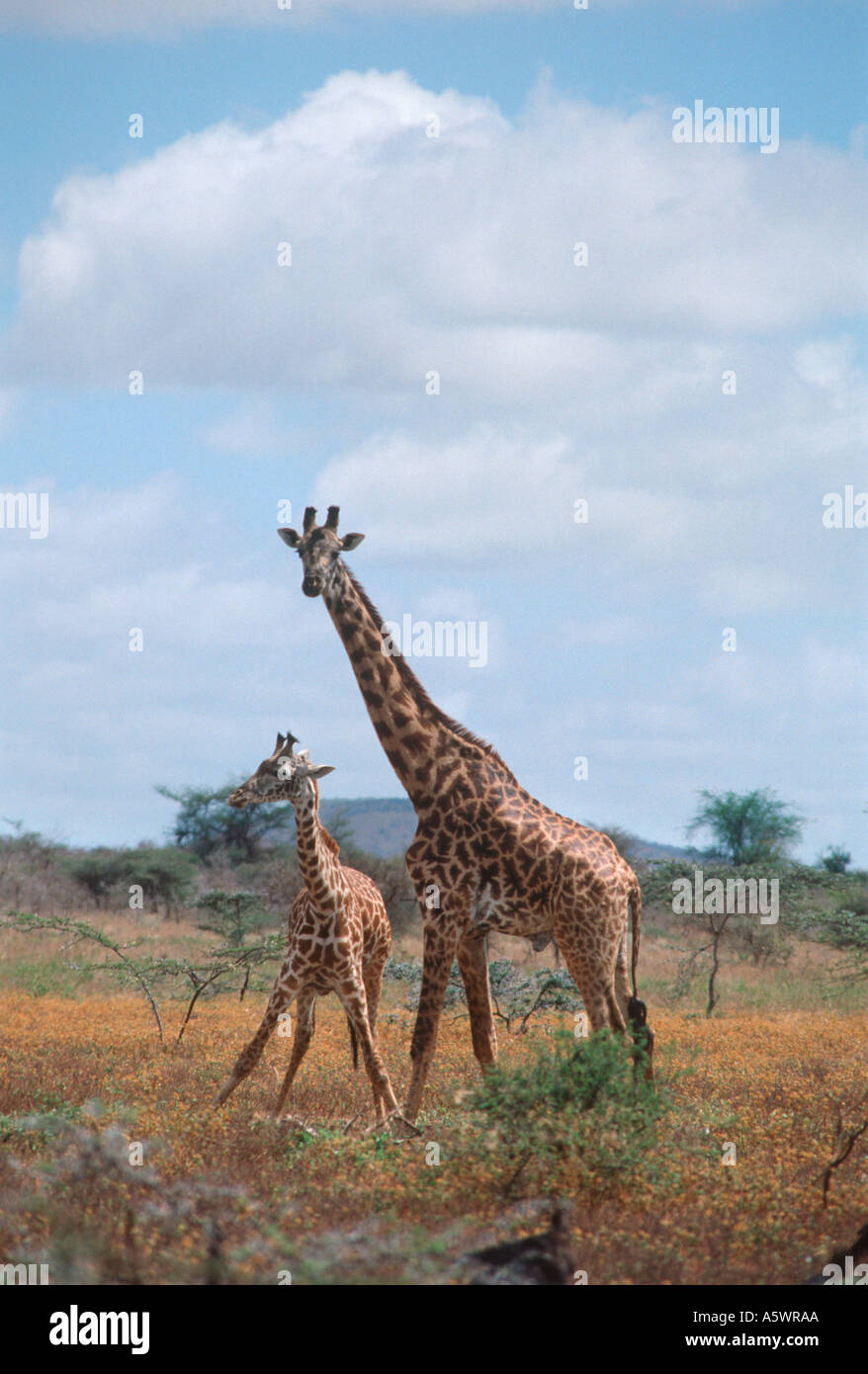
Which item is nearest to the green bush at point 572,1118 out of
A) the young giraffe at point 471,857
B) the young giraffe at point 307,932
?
the young giraffe at point 471,857

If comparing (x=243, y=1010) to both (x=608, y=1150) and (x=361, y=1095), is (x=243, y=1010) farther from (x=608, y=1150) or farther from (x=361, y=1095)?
(x=608, y=1150)

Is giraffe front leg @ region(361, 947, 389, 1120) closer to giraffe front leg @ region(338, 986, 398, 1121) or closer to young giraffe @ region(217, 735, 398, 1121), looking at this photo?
young giraffe @ region(217, 735, 398, 1121)

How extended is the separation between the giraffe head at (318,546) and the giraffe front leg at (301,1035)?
3366mm

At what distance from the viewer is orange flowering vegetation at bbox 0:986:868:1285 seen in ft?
20.1

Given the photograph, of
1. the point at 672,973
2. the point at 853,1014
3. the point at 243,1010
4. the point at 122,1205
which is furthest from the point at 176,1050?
the point at 672,973

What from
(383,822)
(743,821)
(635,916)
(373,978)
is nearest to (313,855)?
(373,978)

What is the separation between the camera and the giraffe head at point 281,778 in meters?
10.4

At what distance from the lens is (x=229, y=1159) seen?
A: 29.3 feet

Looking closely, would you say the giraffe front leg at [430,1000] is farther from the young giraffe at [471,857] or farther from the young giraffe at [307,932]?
the young giraffe at [307,932]

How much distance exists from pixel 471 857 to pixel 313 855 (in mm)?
1482

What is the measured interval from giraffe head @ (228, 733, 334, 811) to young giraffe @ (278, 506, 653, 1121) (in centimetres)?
76

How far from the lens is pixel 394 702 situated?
1031cm

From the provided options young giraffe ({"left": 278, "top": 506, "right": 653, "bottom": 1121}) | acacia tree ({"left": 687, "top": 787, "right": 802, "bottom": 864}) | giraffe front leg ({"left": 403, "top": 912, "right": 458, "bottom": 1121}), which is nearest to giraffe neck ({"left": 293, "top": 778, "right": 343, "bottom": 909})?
young giraffe ({"left": 278, "top": 506, "right": 653, "bottom": 1121})
